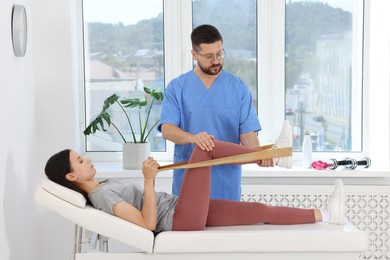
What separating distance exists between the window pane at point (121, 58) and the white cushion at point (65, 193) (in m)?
1.59

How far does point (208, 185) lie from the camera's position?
2600 mm

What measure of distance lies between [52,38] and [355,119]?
1.88m

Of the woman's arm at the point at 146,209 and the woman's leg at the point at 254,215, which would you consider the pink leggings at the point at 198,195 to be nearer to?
the woman's leg at the point at 254,215

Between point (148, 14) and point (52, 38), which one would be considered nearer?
point (52, 38)

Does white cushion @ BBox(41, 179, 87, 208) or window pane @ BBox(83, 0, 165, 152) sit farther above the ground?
window pane @ BBox(83, 0, 165, 152)

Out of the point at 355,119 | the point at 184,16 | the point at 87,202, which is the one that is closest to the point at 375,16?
the point at 355,119

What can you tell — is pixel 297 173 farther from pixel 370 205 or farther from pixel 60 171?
pixel 60 171

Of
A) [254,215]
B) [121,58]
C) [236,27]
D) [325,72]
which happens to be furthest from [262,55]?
[254,215]

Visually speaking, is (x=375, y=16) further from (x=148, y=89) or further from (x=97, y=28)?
(x=97, y=28)

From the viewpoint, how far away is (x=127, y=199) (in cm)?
270

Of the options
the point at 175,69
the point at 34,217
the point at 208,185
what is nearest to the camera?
the point at 208,185

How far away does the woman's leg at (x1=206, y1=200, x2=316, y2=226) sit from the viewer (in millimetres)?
2699

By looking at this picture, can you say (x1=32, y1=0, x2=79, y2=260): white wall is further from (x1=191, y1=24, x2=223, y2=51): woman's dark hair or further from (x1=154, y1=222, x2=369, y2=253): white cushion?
(x1=154, y1=222, x2=369, y2=253): white cushion

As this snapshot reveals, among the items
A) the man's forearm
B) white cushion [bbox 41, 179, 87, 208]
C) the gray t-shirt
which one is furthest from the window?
white cushion [bbox 41, 179, 87, 208]
